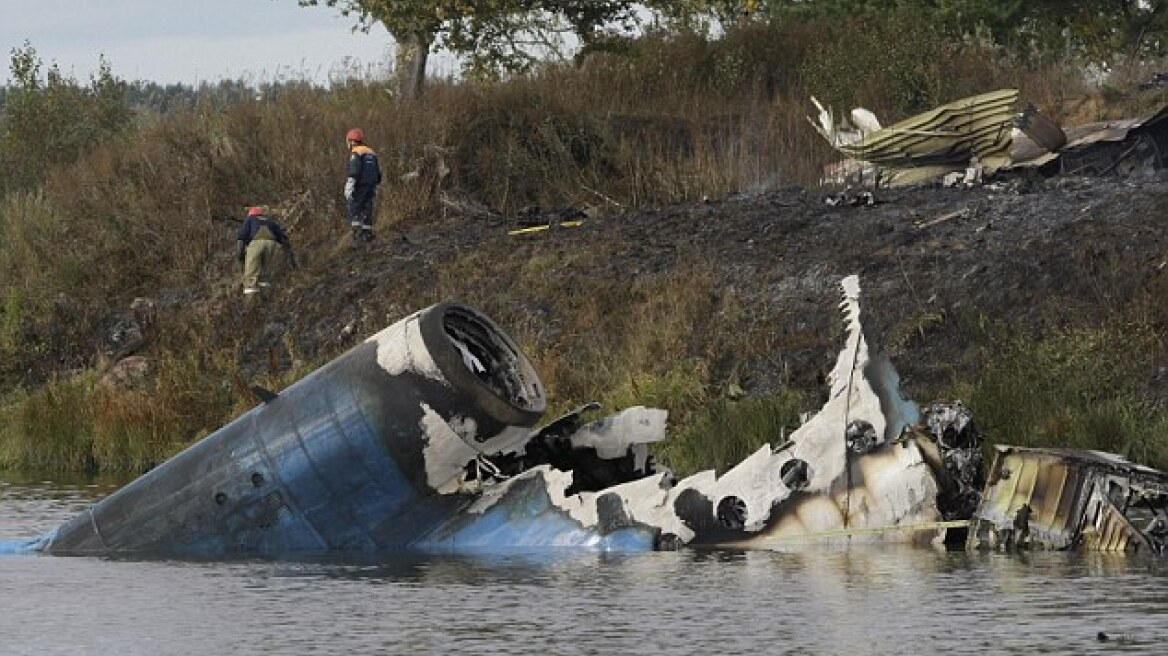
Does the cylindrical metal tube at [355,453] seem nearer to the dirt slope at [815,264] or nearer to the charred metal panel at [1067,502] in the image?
the charred metal panel at [1067,502]

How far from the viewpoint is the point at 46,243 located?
30.8m

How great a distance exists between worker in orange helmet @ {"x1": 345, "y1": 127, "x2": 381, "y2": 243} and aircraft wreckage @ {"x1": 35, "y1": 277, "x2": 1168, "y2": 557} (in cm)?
1210

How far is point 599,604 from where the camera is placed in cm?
1334

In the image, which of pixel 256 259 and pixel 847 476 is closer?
pixel 847 476

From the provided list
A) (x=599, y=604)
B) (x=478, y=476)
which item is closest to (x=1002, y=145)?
(x=478, y=476)

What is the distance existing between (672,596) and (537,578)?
1141 millimetres

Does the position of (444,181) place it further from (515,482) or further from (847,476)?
(847,476)

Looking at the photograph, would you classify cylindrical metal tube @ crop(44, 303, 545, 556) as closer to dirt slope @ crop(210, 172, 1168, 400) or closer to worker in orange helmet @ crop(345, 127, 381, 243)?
dirt slope @ crop(210, 172, 1168, 400)

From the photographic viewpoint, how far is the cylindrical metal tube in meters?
14.2

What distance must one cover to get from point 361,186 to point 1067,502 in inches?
572

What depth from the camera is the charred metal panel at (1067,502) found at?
45.9ft

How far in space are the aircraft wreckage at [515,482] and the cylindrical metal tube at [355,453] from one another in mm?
12

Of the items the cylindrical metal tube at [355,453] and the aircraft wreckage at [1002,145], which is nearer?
the cylindrical metal tube at [355,453]

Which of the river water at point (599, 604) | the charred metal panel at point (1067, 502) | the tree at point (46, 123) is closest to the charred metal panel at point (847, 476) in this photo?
the river water at point (599, 604)
